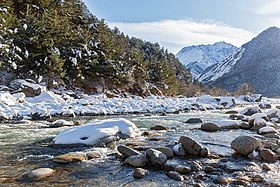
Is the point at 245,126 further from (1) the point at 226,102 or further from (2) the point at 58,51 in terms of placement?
(1) the point at 226,102

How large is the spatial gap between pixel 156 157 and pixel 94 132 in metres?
3.41

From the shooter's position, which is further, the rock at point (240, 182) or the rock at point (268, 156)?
the rock at point (268, 156)

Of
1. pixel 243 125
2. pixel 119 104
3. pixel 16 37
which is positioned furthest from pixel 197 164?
pixel 16 37

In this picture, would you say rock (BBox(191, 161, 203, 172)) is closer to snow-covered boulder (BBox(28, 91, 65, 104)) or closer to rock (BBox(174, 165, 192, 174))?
rock (BBox(174, 165, 192, 174))

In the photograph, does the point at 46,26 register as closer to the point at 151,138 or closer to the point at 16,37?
the point at 16,37

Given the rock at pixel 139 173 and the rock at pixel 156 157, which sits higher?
the rock at pixel 156 157

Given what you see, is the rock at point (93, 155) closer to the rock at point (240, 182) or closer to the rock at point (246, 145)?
the rock at point (240, 182)

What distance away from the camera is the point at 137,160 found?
7.34 m

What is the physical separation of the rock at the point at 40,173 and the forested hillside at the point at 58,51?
16.1 metres

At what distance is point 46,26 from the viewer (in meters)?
26.2

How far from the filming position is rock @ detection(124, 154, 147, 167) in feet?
24.0

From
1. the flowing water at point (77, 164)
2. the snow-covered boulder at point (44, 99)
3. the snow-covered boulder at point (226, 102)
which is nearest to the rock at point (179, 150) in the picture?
the flowing water at point (77, 164)

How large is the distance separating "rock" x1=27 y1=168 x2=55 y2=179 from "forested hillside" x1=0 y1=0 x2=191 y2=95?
1605 centimetres

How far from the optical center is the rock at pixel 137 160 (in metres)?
7.30
